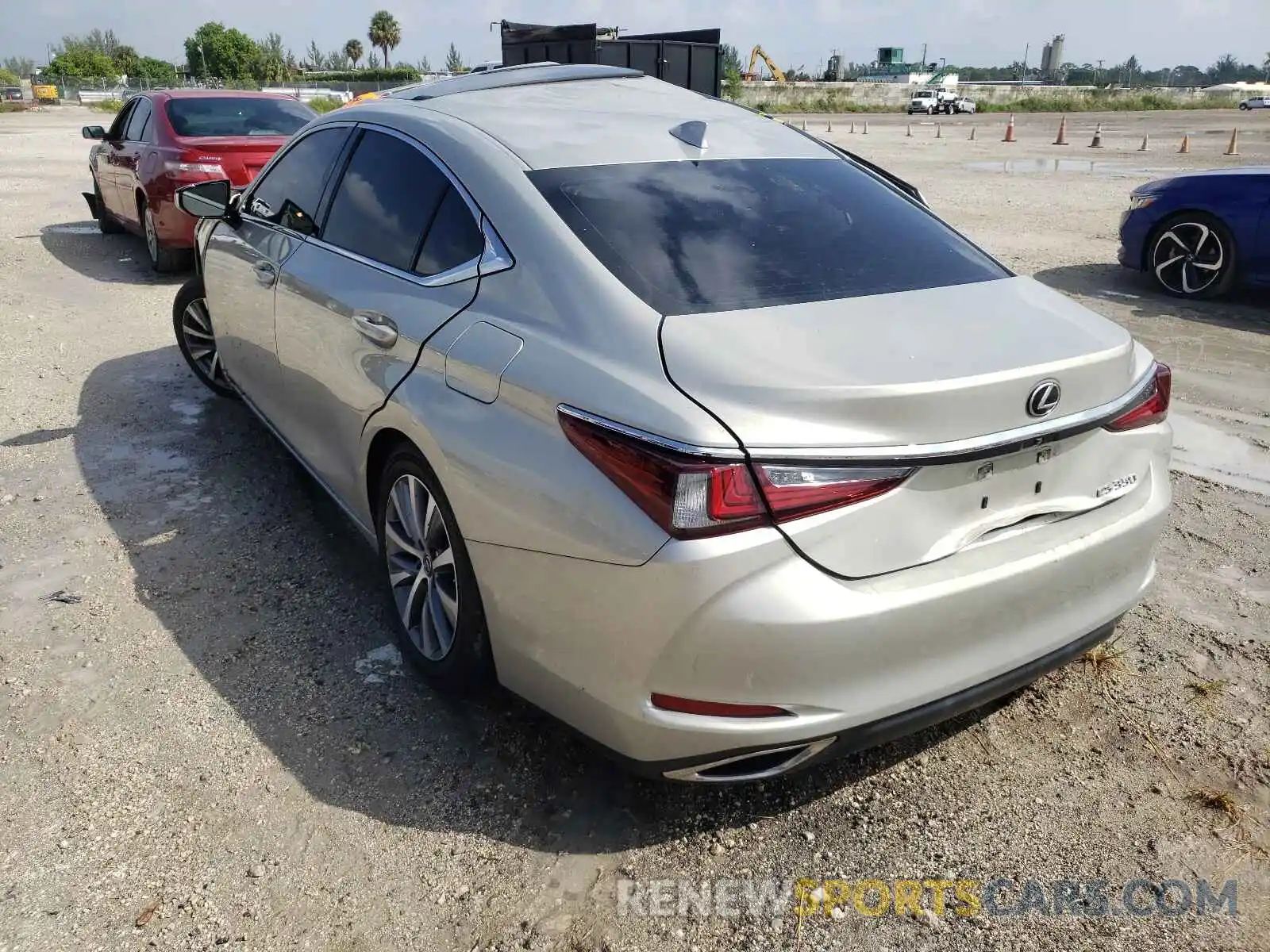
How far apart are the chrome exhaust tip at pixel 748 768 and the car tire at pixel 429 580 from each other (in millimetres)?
727

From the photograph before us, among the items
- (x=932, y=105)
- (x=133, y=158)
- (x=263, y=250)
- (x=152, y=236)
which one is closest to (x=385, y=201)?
(x=263, y=250)

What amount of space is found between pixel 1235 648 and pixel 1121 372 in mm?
1462

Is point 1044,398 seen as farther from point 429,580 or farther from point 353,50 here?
point 353,50

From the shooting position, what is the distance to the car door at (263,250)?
407 cm

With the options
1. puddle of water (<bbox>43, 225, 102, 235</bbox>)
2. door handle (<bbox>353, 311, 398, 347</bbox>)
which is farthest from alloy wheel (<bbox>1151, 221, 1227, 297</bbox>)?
puddle of water (<bbox>43, 225, 102, 235</bbox>)

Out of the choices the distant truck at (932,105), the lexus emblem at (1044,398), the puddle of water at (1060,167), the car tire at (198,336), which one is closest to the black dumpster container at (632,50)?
the puddle of water at (1060,167)

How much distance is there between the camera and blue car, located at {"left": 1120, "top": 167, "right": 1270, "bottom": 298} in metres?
8.16

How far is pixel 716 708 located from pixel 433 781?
1.01m

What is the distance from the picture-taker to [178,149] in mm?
9188

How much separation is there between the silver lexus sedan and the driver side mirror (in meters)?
1.87

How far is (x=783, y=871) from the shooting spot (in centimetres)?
249

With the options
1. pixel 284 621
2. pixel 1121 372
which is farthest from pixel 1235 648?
pixel 284 621

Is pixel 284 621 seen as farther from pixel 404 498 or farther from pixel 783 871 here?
pixel 783 871

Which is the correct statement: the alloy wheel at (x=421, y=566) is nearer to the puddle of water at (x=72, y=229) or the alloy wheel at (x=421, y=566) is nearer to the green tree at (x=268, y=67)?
the puddle of water at (x=72, y=229)
